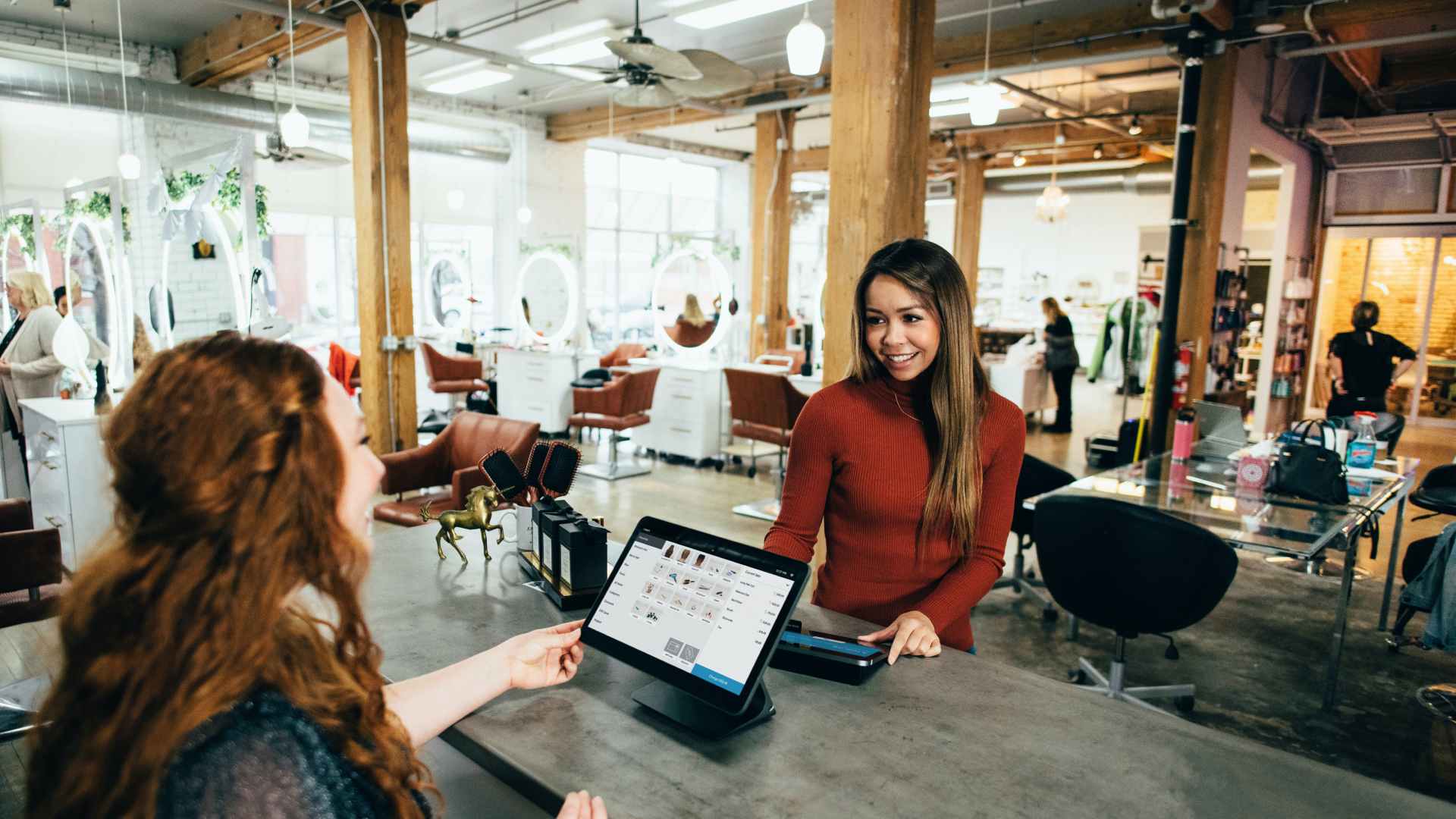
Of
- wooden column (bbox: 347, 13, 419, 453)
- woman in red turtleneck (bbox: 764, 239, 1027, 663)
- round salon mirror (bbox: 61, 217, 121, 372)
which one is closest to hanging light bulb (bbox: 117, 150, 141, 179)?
round salon mirror (bbox: 61, 217, 121, 372)

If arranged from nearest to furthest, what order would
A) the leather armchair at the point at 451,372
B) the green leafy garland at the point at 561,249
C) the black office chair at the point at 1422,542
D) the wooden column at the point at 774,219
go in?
the black office chair at the point at 1422,542, the leather armchair at the point at 451,372, the green leafy garland at the point at 561,249, the wooden column at the point at 774,219

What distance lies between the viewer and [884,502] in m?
1.80

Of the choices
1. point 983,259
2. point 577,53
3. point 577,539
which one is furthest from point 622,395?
point 983,259

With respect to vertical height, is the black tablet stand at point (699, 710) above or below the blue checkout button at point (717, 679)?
below

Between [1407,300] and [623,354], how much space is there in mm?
10153

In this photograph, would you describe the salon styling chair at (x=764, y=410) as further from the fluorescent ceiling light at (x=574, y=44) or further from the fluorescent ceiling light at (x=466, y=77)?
the fluorescent ceiling light at (x=466, y=77)

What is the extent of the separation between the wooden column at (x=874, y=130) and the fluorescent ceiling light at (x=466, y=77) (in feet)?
21.5

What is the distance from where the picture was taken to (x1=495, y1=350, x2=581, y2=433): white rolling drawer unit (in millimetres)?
8305

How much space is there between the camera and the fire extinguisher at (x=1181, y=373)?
6125 millimetres

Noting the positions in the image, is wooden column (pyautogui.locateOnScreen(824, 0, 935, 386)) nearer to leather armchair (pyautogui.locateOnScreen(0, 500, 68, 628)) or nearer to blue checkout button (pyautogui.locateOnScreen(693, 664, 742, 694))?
blue checkout button (pyautogui.locateOnScreen(693, 664, 742, 694))

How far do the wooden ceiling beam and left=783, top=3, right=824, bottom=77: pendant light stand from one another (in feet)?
12.3

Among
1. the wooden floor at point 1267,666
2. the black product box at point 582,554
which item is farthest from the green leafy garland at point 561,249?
the black product box at point 582,554

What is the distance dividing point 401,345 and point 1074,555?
4945 mm

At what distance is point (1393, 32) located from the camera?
7.48 metres
